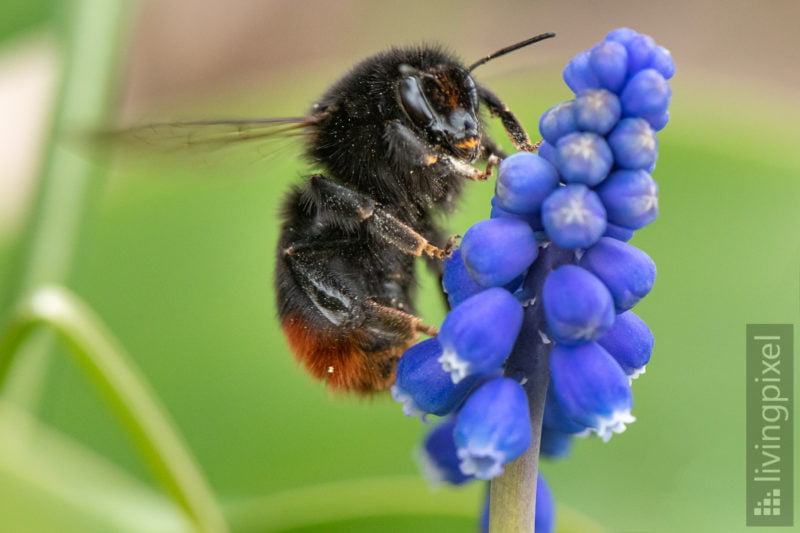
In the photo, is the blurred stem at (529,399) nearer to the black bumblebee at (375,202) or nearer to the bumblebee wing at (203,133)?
the black bumblebee at (375,202)

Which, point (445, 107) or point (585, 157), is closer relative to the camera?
point (585, 157)

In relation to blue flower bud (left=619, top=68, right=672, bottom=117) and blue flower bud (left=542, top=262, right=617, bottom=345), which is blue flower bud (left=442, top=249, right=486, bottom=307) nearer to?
blue flower bud (left=542, top=262, right=617, bottom=345)

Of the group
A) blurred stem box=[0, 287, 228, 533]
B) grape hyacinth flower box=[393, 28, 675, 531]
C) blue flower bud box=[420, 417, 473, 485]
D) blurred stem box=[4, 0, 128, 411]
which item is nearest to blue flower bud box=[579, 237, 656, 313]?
grape hyacinth flower box=[393, 28, 675, 531]

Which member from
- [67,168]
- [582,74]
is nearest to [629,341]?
[582,74]

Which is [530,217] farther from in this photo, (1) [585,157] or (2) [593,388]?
(2) [593,388]

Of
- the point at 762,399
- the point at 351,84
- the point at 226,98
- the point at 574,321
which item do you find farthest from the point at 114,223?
the point at 574,321
